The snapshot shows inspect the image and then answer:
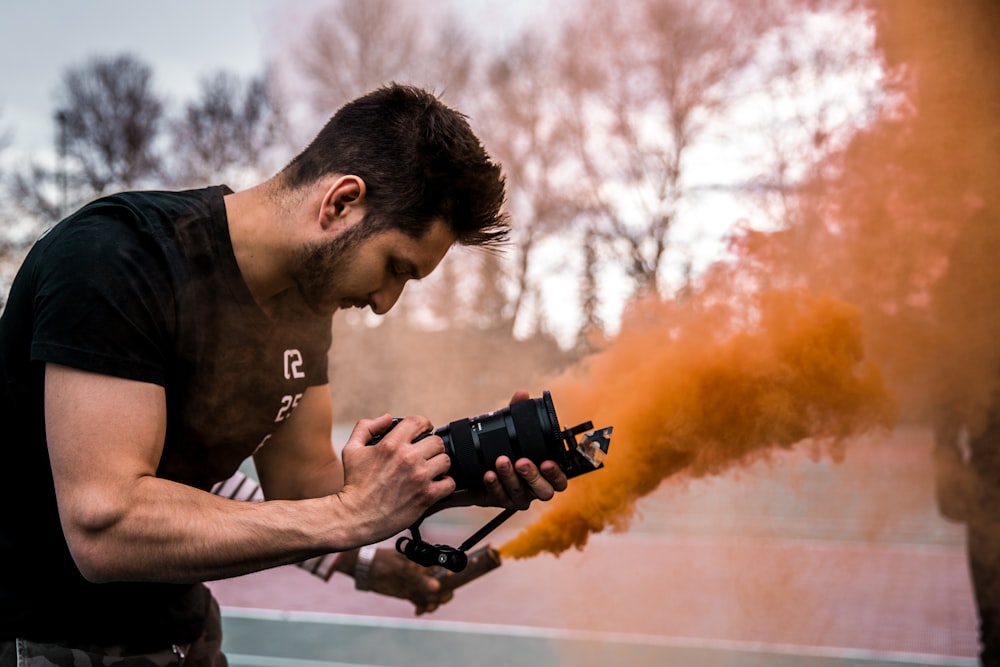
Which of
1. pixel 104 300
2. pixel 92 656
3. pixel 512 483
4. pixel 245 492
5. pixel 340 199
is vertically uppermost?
pixel 340 199

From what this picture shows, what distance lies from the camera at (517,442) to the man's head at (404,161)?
0.46m

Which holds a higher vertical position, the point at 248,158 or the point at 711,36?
the point at 248,158

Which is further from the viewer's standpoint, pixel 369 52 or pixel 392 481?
pixel 369 52

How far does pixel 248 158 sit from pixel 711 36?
5.89 metres

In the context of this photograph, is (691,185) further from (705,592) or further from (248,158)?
(248,158)

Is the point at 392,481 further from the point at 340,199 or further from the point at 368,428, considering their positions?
the point at 340,199

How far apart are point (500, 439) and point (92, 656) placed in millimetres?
1049

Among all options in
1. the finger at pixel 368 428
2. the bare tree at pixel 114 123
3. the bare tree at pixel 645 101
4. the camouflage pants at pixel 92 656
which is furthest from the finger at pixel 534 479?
the bare tree at pixel 114 123

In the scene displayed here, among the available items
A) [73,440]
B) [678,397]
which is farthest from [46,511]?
[678,397]

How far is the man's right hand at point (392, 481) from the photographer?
1.53 meters

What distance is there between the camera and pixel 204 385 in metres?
1.83

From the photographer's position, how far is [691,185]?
211 inches

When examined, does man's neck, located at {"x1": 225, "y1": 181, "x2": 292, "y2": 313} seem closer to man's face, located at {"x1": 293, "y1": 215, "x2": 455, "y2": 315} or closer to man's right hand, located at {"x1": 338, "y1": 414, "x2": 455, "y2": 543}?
man's face, located at {"x1": 293, "y1": 215, "x2": 455, "y2": 315}

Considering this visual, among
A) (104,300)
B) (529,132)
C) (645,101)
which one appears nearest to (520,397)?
(104,300)
